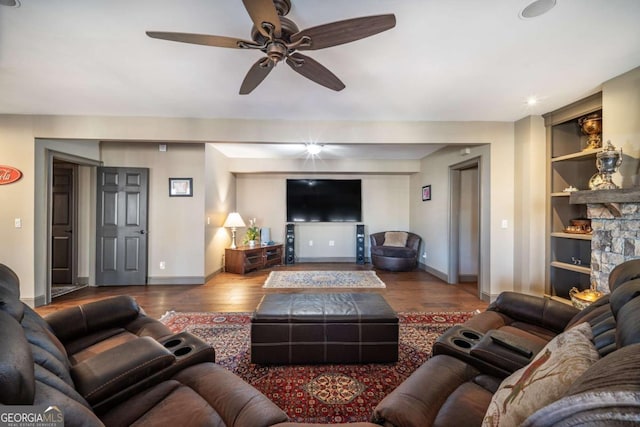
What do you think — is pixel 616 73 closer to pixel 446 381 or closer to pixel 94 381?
pixel 446 381

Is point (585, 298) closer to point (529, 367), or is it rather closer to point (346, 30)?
point (529, 367)

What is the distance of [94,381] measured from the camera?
112 centimetres

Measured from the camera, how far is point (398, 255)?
5809 mm

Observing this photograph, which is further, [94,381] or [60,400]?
[94,381]

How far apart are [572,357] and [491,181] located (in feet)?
11.5

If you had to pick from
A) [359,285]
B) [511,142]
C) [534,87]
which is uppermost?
[534,87]

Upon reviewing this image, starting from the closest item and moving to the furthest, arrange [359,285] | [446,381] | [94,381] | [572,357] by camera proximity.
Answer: [572,357], [94,381], [446,381], [359,285]

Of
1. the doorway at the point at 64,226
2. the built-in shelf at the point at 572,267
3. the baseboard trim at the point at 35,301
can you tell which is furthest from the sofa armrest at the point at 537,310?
the doorway at the point at 64,226

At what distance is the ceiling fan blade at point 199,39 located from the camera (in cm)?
156

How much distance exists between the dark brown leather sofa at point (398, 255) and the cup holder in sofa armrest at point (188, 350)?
15.8 feet

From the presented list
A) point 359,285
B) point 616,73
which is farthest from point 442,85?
point 359,285

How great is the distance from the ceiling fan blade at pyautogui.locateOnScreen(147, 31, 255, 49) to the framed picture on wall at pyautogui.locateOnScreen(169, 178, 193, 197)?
3.41 m

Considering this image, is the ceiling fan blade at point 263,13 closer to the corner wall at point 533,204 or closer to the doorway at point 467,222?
the corner wall at point 533,204
